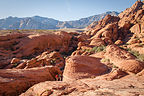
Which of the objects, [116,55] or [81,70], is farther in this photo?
[116,55]

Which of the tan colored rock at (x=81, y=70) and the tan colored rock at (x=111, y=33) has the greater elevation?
the tan colored rock at (x=111, y=33)

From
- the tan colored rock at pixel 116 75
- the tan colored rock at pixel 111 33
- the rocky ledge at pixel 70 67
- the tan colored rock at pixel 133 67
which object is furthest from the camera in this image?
the tan colored rock at pixel 111 33

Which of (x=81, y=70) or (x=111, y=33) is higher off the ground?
(x=111, y=33)

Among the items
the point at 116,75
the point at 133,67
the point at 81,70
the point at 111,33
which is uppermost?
the point at 111,33

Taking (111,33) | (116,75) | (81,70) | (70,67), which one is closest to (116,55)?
(116,75)

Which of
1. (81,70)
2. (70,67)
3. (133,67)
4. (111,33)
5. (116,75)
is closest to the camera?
(116,75)

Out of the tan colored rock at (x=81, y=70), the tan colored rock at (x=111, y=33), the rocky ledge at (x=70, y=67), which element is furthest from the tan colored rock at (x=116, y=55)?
the tan colored rock at (x=111, y=33)

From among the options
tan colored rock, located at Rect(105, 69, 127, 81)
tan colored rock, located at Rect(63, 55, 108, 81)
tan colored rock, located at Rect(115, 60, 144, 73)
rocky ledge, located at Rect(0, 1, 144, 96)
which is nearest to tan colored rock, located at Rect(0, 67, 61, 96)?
rocky ledge, located at Rect(0, 1, 144, 96)

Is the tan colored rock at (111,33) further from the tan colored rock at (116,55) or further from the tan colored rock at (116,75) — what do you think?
the tan colored rock at (116,75)

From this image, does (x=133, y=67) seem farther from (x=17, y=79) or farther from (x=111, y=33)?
(x=111, y=33)

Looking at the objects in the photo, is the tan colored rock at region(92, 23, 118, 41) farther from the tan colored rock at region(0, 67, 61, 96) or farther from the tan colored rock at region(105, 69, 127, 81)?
the tan colored rock at region(0, 67, 61, 96)

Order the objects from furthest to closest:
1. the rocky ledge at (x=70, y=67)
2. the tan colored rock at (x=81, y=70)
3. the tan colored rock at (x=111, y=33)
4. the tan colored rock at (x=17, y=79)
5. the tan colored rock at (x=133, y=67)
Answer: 1. the tan colored rock at (x=111, y=33)
2. the tan colored rock at (x=81, y=70)
3. the tan colored rock at (x=133, y=67)
4. the tan colored rock at (x=17, y=79)
5. the rocky ledge at (x=70, y=67)

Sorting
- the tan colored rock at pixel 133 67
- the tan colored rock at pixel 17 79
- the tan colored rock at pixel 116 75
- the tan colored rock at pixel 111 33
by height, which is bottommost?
the tan colored rock at pixel 17 79

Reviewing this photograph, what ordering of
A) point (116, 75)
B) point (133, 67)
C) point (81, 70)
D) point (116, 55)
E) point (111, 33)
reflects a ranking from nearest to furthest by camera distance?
point (116, 75) < point (133, 67) < point (81, 70) < point (116, 55) < point (111, 33)
